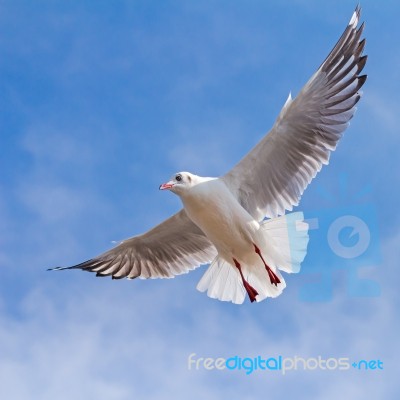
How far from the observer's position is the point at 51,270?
29.3ft

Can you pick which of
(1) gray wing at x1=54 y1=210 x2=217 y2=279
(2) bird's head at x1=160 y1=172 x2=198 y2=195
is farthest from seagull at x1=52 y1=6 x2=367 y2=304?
(1) gray wing at x1=54 y1=210 x2=217 y2=279

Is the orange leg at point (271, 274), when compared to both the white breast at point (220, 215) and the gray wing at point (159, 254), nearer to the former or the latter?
the white breast at point (220, 215)

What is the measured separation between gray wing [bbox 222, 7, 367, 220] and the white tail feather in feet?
0.96

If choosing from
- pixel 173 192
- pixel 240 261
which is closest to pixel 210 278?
pixel 240 261

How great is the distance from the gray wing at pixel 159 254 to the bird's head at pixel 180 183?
30.1 inches

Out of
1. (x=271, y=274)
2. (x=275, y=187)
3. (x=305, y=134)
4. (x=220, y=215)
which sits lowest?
(x=271, y=274)

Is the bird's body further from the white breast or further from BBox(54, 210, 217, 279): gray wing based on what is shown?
BBox(54, 210, 217, 279): gray wing

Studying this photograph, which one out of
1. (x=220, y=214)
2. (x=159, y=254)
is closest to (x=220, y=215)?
(x=220, y=214)

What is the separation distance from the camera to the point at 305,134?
812 cm

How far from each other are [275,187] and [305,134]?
0.61 metres

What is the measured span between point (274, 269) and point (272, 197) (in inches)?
27.2

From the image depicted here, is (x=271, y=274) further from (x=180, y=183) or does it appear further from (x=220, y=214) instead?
(x=180, y=183)

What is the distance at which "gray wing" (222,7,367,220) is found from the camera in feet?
26.2

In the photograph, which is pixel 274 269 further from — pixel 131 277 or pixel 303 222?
pixel 131 277
